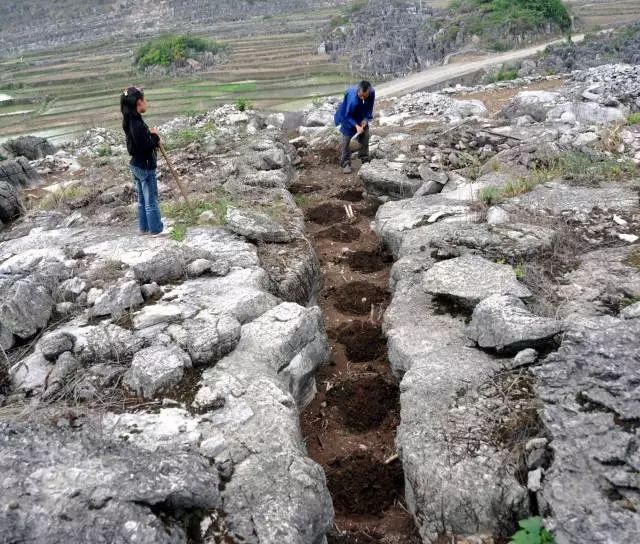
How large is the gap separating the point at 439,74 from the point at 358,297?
20161mm

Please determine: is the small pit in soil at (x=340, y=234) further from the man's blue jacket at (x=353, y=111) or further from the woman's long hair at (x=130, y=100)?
the woman's long hair at (x=130, y=100)

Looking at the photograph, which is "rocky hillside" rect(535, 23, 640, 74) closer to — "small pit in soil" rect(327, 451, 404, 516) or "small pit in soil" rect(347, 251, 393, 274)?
"small pit in soil" rect(347, 251, 393, 274)

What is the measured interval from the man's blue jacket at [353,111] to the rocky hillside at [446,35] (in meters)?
18.6

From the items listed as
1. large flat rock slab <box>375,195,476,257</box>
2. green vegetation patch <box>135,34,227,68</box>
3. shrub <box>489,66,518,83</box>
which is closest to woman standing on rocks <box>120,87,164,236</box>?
large flat rock slab <box>375,195,476,257</box>

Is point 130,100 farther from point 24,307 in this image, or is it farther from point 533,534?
point 533,534

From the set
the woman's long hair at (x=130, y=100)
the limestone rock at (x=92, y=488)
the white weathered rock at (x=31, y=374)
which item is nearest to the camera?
the limestone rock at (x=92, y=488)

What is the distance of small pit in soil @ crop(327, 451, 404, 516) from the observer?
3.77m

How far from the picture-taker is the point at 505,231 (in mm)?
5684

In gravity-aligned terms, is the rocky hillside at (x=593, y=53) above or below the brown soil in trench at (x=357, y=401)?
below

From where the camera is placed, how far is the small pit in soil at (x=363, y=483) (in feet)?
12.4

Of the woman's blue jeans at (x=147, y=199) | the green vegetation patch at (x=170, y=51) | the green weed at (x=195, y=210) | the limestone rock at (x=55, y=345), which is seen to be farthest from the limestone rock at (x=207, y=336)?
the green vegetation patch at (x=170, y=51)

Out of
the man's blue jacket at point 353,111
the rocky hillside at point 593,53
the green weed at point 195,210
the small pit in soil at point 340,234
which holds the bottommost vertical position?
the rocky hillside at point 593,53

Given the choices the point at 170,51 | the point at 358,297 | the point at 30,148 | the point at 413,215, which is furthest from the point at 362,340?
the point at 170,51

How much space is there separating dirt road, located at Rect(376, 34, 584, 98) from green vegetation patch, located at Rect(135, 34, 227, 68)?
491 inches
